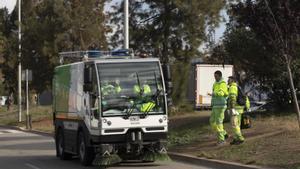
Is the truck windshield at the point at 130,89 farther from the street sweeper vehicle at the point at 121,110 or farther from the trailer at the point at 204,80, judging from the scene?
the trailer at the point at 204,80

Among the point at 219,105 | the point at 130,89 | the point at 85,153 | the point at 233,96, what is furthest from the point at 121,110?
the point at 233,96

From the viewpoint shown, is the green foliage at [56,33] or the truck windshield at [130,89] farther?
the green foliage at [56,33]

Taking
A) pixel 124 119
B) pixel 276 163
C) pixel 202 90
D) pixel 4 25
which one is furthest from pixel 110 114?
pixel 4 25

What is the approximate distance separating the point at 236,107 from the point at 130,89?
3.07 meters

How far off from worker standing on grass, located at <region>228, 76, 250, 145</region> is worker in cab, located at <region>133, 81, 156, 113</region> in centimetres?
227

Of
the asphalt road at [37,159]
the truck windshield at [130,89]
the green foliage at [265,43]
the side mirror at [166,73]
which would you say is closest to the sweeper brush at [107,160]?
the asphalt road at [37,159]

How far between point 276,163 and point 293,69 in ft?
22.0

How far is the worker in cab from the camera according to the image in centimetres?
1614

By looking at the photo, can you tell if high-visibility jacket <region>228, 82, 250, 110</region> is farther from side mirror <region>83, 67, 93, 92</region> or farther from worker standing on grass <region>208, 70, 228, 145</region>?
side mirror <region>83, 67, 93, 92</region>

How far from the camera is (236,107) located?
17.4 metres

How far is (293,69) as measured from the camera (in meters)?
20.5

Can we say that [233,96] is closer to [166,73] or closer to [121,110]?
[166,73]

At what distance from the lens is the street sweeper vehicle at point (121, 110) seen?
15.8 meters

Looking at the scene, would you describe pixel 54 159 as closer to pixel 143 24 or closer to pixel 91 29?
pixel 143 24
